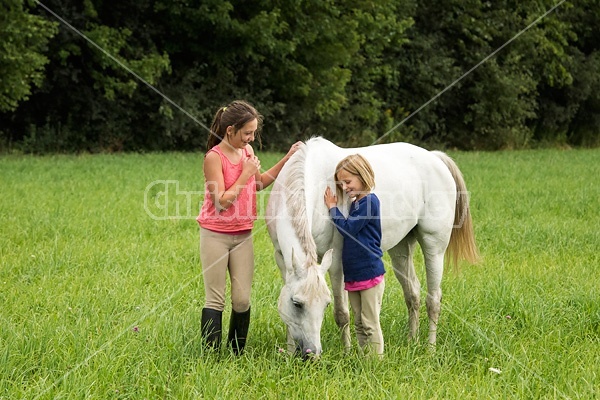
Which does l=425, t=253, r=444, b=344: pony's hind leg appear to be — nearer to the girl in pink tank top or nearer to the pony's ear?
the pony's ear

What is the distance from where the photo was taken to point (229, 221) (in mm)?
3988

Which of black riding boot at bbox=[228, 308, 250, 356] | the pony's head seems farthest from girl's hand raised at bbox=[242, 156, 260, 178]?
black riding boot at bbox=[228, 308, 250, 356]

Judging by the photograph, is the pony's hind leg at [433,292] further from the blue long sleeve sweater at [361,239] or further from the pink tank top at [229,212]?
the pink tank top at [229,212]

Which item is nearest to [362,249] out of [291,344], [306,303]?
[306,303]

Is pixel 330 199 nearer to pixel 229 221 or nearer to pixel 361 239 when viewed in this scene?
pixel 361 239

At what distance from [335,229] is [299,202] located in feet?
1.33

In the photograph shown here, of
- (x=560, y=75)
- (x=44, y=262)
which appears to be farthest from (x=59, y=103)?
(x=560, y=75)

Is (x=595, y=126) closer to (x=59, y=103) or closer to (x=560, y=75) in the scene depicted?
(x=560, y=75)

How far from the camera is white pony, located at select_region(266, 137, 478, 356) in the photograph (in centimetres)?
363

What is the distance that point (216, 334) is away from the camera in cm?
399

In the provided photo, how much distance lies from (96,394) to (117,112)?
63.8 feet

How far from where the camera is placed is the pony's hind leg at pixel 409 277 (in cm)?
468

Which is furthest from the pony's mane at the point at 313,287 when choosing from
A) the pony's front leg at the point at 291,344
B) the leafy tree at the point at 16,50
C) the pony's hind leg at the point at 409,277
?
the leafy tree at the point at 16,50

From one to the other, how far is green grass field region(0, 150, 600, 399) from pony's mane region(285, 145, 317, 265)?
0.63 m
